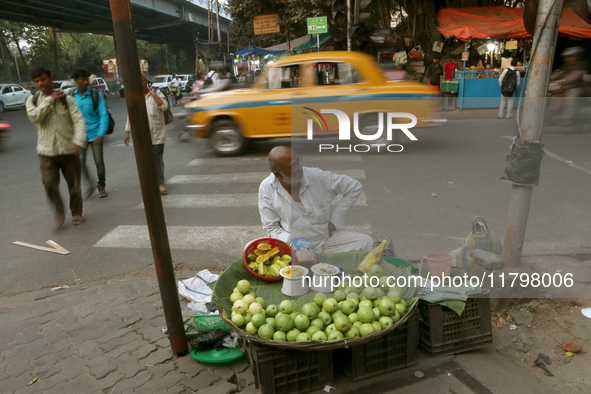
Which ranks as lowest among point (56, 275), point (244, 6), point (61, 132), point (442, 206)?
point (56, 275)

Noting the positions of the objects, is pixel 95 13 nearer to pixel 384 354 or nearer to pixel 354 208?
pixel 354 208

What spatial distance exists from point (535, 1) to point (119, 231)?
491 cm

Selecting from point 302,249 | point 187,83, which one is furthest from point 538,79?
point 187,83

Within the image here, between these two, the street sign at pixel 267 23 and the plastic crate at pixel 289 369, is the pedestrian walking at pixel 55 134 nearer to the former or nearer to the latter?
the plastic crate at pixel 289 369

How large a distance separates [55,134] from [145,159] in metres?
3.27

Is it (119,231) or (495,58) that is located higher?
(495,58)

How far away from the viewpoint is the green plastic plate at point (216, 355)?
9.56 ft

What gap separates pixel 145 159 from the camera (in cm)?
263

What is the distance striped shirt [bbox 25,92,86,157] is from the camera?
509 cm

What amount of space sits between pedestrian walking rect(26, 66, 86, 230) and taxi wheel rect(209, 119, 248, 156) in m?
3.94

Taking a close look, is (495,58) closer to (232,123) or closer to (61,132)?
(232,123)

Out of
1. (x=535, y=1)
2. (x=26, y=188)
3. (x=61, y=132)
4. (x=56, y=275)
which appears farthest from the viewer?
(x=26, y=188)

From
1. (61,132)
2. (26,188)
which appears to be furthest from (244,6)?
(61,132)

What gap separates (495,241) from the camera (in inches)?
136
